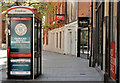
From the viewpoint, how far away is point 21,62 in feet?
31.2

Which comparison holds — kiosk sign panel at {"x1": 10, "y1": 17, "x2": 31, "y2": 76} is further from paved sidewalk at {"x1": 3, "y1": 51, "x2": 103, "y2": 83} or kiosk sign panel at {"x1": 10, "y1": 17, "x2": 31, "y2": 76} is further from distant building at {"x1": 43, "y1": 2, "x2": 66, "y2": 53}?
distant building at {"x1": 43, "y1": 2, "x2": 66, "y2": 53}

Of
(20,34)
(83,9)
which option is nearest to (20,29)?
(20,34)

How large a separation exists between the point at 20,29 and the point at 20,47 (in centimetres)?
65

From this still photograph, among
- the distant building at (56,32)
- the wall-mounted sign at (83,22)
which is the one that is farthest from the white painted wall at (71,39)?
the distant building at (56,32)

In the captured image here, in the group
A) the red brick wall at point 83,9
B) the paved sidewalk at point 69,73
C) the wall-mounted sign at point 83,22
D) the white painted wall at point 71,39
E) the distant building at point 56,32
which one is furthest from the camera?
the distant building at point 56,32

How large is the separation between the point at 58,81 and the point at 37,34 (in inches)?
81.1

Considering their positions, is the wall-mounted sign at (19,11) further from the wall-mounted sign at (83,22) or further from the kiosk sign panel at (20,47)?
the wall-mounted sign at (83,22)

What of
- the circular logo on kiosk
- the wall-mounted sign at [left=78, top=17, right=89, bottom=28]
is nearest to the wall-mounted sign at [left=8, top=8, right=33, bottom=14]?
the circular logo on kiosk

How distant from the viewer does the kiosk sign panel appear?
9.51 meters

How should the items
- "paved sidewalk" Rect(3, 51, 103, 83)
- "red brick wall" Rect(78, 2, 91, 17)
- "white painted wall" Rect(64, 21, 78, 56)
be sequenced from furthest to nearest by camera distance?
1. "white painted wall" Rect(64, 21, 78, 56)
2. "red brick wall" Rect(78, 2, 91, 17)
3. "paved sidewalk" Rect(3, 51, 103, 83)

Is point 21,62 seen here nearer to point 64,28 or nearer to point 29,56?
point 29,56

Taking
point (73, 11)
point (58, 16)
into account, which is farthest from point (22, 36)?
point (58, 16)

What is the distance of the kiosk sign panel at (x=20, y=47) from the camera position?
9.51 m

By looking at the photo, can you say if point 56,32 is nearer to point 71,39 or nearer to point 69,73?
point 71,39
